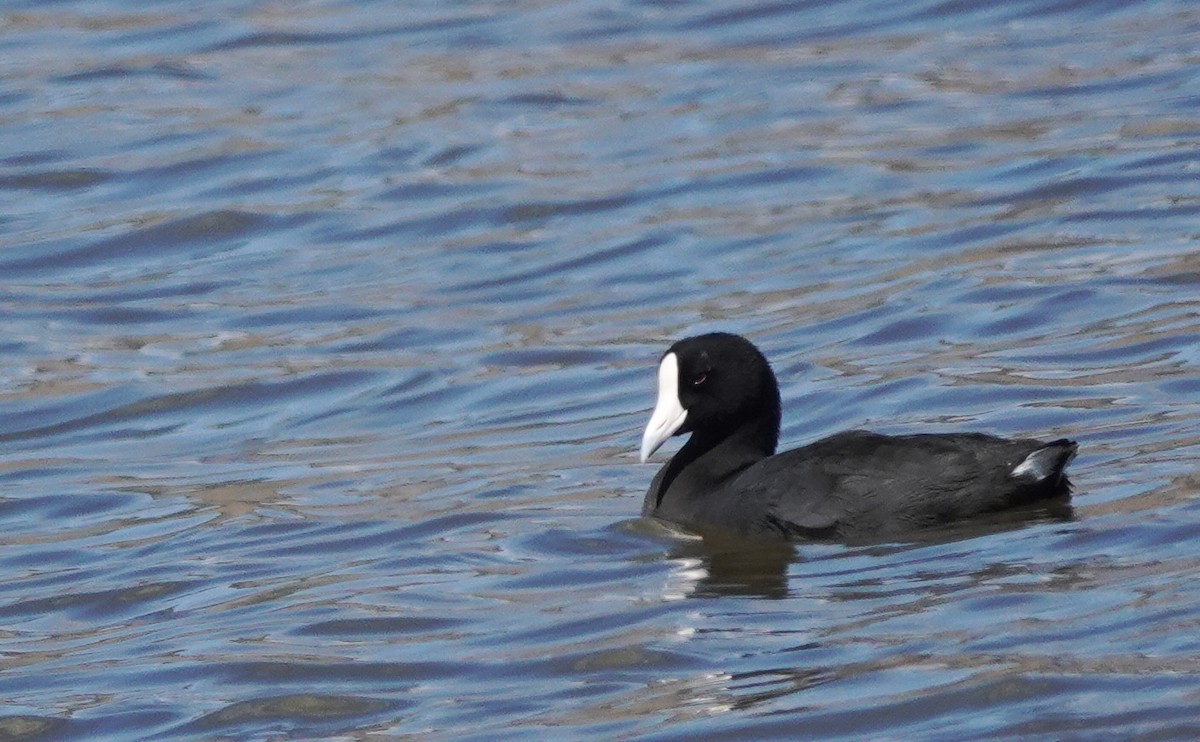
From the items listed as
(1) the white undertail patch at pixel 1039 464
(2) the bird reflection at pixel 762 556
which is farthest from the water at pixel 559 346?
(1) the white undertail patch at pixel 1039 464

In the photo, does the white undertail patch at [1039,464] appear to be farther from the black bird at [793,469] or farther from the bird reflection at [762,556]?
the bird reflection at [762,556]

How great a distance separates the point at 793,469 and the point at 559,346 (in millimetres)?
3333

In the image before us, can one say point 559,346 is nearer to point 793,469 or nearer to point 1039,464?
point 793,469

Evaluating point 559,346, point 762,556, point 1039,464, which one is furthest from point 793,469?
point 559,346

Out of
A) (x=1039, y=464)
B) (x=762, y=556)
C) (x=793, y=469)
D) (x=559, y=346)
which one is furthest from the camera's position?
(x=559, y=346)

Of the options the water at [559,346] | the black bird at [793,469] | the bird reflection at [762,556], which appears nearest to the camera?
the water at [559,346]

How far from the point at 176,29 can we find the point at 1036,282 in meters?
9.30

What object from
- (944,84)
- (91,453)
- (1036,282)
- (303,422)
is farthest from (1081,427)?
(944,84)

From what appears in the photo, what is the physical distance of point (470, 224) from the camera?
12648 mm

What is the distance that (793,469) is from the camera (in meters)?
6.93

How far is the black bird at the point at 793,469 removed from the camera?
662 centimetres

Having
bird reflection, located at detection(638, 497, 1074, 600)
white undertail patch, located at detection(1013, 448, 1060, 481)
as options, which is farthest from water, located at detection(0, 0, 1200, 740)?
white undertail patch, located at detection(1013, 448, 1060, 481)

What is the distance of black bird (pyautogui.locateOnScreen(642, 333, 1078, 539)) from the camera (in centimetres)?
662

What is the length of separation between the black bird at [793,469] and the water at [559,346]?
0.12 meters
